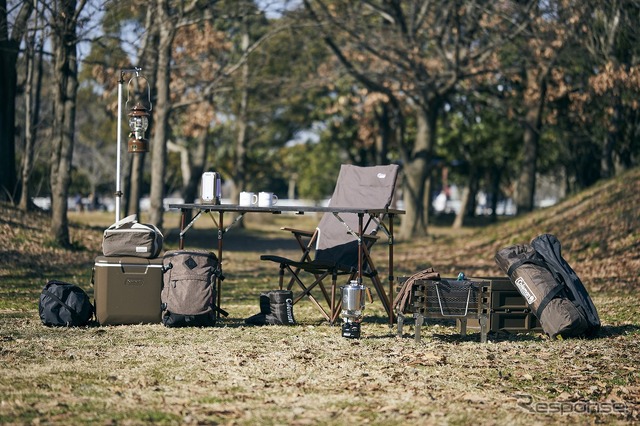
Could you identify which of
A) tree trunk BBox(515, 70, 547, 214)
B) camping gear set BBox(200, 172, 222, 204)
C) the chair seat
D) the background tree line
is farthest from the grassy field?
tree trunk BBox(515, 70, 547, 214)

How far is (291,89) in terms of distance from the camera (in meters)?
26.0

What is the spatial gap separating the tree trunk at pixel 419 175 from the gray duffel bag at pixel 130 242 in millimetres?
16482

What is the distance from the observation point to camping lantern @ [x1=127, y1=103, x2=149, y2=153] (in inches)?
384

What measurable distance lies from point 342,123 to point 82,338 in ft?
112

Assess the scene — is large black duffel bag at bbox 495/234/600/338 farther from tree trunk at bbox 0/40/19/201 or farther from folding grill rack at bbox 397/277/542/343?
tree trunk at bbox 0/40/19/201

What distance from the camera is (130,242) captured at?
8734mm

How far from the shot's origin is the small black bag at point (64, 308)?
27.8ft

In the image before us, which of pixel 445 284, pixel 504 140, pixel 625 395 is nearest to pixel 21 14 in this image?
pixel 445 284

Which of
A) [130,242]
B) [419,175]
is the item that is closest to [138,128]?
[130,242]

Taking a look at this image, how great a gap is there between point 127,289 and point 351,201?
2503mm

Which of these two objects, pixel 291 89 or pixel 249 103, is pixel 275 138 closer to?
pixel 249 103

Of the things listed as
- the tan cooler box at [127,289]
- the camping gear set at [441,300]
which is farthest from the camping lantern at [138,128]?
the camping gear set at [441,300]

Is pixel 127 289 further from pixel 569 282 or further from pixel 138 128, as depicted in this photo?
pixel 569 282

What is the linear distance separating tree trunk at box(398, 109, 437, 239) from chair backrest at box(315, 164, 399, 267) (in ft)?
48.5
